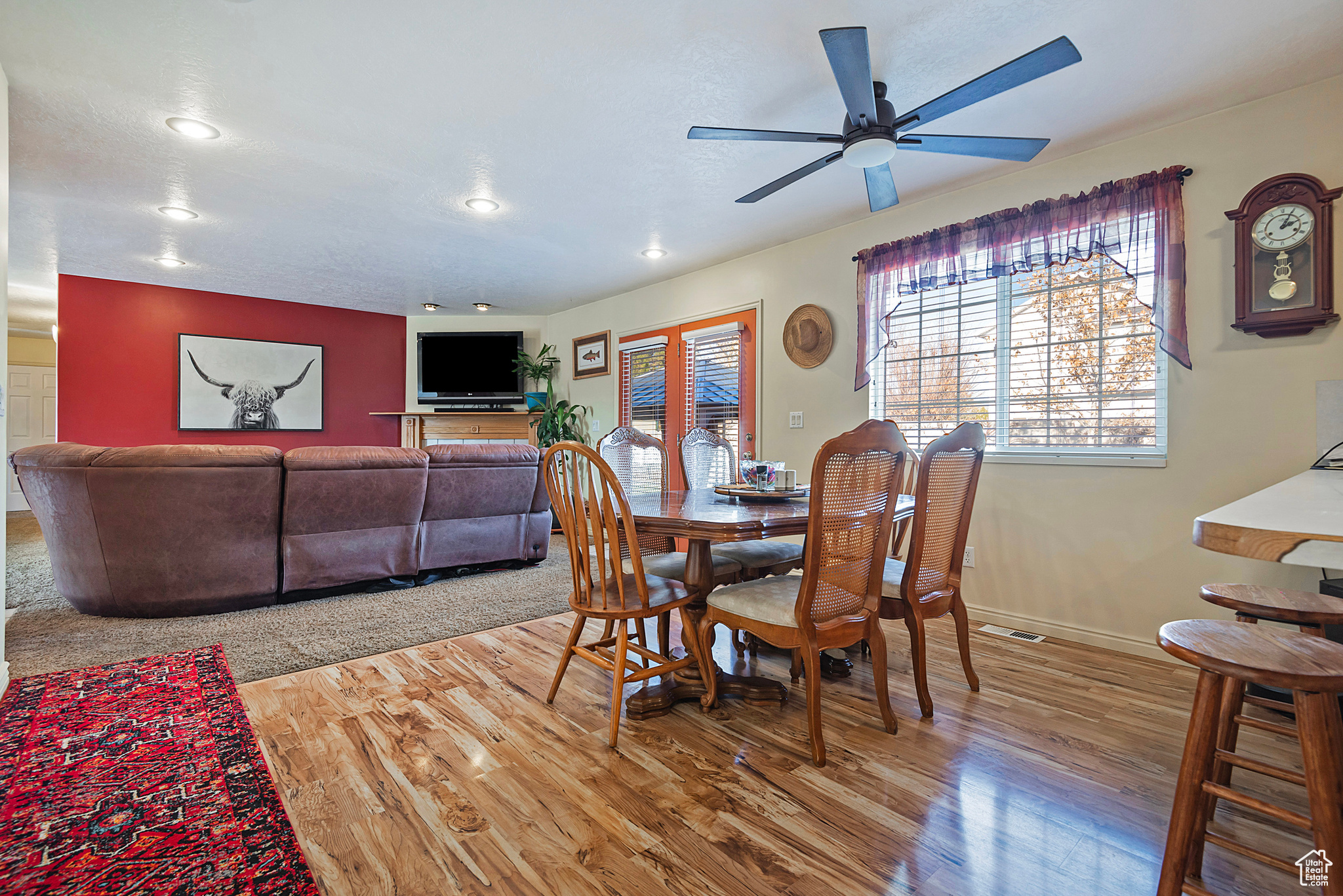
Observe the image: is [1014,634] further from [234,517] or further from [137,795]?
[234,517]

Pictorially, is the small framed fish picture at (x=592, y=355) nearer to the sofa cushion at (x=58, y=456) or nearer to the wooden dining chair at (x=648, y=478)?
the wooden dining chair at (x=648, y=478)

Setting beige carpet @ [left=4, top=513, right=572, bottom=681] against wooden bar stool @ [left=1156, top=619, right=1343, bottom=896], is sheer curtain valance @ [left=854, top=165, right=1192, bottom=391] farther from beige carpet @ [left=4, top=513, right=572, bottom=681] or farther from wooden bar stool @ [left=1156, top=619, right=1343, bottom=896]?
beige carpet @ [left=4, top=513, right=572, bottom=681]

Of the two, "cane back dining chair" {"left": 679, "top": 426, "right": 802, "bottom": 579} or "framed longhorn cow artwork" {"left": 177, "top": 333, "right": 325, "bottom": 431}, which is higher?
"framed longhorn cow artwork" {"left": 177, "top": 333, "right": 325, "bottom": 431}

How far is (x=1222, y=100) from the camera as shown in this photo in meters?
2.51

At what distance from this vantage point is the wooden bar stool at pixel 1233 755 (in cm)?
98

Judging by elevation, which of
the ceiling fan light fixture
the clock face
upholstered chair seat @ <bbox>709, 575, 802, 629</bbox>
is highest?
the ceiling fan light fixture

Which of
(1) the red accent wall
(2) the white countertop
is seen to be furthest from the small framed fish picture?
(2) the white countertop

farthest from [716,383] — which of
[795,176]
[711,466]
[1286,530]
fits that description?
[1286,530]

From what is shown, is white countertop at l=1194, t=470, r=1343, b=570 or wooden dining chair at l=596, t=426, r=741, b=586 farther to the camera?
wooden dining chair at l=596, t=426, r=741, b=586

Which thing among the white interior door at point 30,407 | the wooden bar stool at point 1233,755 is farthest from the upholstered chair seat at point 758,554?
the white interior door at point 30,407

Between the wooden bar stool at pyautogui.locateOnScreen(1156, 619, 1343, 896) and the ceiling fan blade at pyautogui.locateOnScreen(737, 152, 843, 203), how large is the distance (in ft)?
6.77

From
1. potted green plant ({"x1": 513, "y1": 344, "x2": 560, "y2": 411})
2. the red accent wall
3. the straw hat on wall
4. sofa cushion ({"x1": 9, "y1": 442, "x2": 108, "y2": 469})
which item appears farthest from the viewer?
potted green plant ({"x1": 513, "y1": 344, "x2": 560, "y2": 411})

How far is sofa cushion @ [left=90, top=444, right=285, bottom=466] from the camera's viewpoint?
296 cm

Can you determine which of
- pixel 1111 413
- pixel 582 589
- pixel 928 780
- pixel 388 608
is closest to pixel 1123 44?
pixel 1111 413
